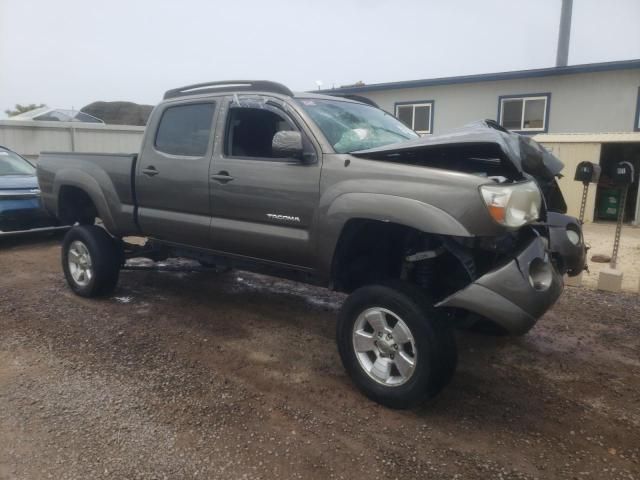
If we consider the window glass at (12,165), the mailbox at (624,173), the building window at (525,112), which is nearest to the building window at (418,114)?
the building window at (525,112)

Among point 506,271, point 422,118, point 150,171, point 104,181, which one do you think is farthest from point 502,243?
point 422,118

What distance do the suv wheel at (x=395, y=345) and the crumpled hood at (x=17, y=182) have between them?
21.4 ft

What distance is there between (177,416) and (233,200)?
65.9 inches

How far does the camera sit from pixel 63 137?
43.3ft

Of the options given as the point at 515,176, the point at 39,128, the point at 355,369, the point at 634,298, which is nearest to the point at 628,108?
the point at 634,298

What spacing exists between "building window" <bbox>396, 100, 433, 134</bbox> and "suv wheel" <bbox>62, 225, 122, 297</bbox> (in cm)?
1276

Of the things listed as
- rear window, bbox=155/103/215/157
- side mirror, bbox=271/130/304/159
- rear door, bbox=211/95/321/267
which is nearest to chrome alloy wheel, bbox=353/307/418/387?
rear door, bbox=211/95/321/267

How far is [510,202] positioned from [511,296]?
53 centimetres

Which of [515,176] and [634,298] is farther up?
[515,176]

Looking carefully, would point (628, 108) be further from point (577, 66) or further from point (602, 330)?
point (602, 330)

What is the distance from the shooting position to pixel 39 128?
42.1 ft

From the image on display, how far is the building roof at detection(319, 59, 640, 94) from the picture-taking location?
13.2m

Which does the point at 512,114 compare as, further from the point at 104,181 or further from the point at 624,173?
the point at 104,181

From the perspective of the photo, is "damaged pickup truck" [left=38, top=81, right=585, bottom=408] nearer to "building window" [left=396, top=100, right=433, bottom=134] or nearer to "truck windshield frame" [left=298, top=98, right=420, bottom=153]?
"truck windshield frame" [left=298, top=98, right=420, bottom=153]
